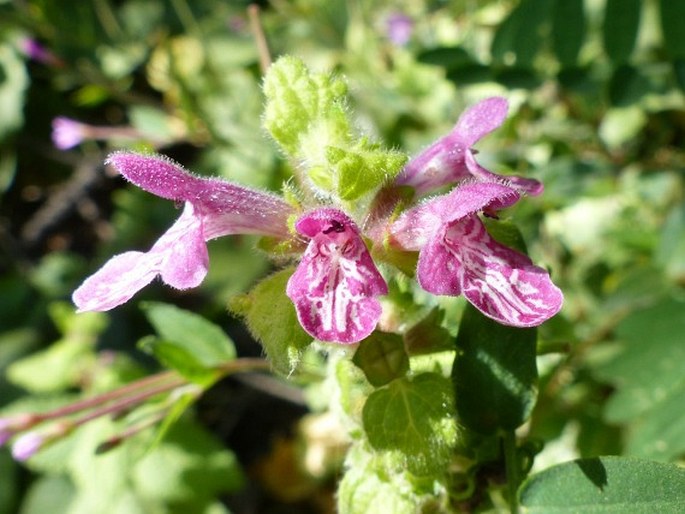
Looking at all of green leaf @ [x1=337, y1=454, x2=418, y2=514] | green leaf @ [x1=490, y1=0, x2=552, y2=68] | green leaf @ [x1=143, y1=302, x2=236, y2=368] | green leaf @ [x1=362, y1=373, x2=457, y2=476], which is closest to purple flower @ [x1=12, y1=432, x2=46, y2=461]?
green leaf @ [x1=143, y1=302, x2=236, y2=368]

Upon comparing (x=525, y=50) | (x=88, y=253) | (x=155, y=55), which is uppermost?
(x=525, y=50)

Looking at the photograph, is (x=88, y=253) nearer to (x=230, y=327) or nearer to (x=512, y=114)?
(x=230, y=327)

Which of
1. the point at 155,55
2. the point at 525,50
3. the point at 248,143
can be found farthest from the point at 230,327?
the point at 525,50

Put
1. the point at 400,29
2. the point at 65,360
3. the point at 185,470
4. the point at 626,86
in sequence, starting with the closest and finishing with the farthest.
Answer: the point at 626,86
the point at 185,470
the point at 65,360
the point at 400,29

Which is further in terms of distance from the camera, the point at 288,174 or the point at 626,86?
the point at 288,174

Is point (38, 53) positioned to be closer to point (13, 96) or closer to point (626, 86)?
point (13, 96)

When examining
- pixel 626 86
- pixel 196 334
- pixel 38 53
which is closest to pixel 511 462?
pixel 196 334
